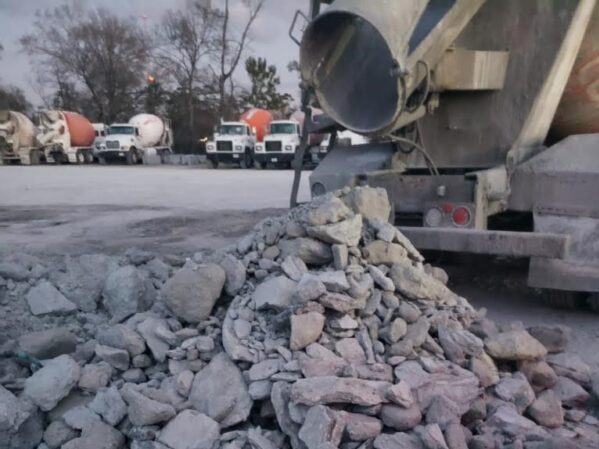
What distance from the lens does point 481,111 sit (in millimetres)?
4922

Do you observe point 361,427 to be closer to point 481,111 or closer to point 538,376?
point 538,376

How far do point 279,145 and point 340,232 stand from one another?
998 inches

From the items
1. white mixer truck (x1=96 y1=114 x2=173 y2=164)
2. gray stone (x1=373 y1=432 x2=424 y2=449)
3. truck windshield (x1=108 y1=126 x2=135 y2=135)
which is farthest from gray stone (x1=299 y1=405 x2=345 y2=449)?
truck windshield (x1=108 y1=126 x2=135 y2=135)

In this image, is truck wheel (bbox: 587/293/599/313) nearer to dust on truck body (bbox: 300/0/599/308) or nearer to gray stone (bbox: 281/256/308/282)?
dust on truck body (bbox: 300/0/599/308)

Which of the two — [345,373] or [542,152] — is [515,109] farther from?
[345,373]

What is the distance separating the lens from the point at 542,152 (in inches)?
189

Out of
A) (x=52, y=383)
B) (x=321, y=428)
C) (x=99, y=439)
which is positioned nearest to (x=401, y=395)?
(x=321, y=428)

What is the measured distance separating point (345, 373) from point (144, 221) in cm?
711

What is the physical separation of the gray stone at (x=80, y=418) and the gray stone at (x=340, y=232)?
1.55m

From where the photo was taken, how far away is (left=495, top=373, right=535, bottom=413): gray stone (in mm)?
3146

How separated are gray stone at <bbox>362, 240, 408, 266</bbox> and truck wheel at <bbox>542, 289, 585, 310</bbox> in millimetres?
1749

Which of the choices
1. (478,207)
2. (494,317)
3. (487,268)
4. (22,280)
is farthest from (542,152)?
(22,280)

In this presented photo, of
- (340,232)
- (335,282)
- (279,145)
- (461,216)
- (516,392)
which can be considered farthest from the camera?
(279,145)

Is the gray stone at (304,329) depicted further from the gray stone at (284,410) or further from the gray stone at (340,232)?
the gray stone at (340,232)
